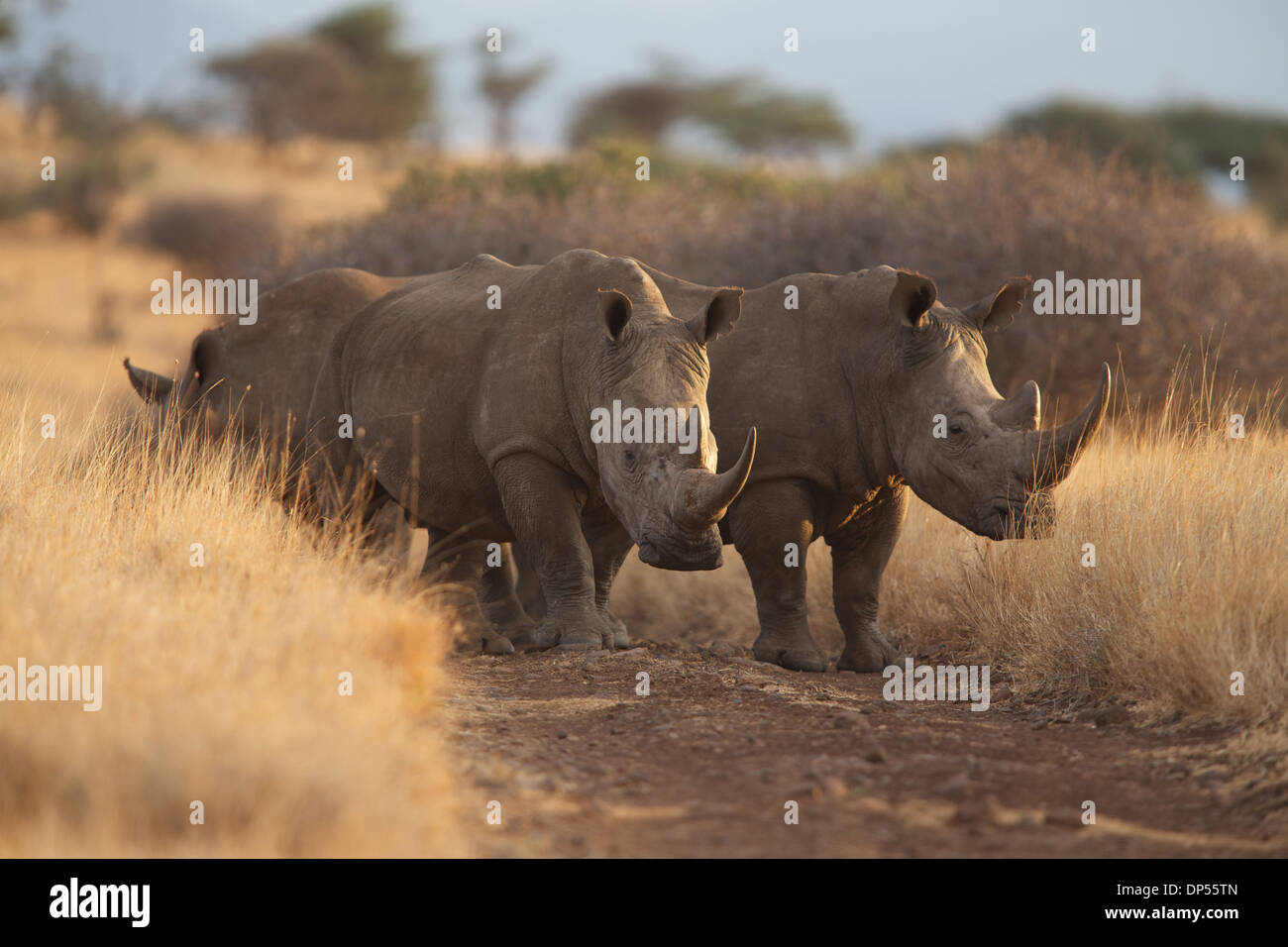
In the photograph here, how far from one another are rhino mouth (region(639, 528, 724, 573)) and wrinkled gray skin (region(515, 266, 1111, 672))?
1007mm

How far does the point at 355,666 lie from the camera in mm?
5277

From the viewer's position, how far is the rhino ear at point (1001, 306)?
7555mm

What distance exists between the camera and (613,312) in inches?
274

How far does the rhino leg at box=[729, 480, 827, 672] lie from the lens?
7.48 m

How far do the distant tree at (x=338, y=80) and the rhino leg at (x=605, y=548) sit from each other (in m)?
38.9

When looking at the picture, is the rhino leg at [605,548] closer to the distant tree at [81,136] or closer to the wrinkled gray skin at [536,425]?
the wrinkled gray skin at [536,425]

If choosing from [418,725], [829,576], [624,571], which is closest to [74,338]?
[624,571]

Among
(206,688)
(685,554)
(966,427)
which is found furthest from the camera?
(966,427)

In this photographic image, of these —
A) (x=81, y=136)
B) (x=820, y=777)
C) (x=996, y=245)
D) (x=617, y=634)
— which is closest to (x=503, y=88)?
(x=81, y=136)

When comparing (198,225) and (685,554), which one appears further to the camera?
(198,225)

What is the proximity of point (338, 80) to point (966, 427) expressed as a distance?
1601 inches

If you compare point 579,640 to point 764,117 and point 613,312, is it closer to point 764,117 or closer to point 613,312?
point 613,312

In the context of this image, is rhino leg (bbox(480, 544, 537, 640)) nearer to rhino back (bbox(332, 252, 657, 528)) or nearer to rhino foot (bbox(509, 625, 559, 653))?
rhino foot (bbox(509, 625, 559, 653))
